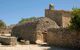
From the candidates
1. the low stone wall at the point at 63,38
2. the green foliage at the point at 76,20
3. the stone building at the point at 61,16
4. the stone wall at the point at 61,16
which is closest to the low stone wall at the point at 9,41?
the low stone wall at the point at 63,38

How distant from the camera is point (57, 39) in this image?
23047mm

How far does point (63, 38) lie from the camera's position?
72.7 feet

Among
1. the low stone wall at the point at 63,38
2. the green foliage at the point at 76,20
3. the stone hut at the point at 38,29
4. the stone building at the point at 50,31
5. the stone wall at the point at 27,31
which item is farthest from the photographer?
the stone wall at the point at 27,31

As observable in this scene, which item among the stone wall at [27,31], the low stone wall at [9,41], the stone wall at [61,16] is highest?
the stone wall at [61,16]

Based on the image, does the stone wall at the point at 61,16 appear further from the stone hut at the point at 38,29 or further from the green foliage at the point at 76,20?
the green foliage at the point at 76,20

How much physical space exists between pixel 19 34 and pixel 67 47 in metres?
11.3

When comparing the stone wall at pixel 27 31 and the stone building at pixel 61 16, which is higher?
the stone building at pixel 61 16

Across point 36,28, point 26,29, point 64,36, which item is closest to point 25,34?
point 26,29

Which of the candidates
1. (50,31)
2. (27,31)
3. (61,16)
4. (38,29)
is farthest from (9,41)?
(61,16)

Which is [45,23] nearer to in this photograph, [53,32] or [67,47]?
[53,32]

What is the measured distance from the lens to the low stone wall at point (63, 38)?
2081 centimetres

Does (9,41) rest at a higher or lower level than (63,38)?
lower

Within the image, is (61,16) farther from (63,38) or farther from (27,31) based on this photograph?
(63,38)

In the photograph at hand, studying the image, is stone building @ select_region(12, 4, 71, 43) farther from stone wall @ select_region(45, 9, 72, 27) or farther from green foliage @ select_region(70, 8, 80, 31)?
green foliage @ select_region(70, 8, 80, 31)
